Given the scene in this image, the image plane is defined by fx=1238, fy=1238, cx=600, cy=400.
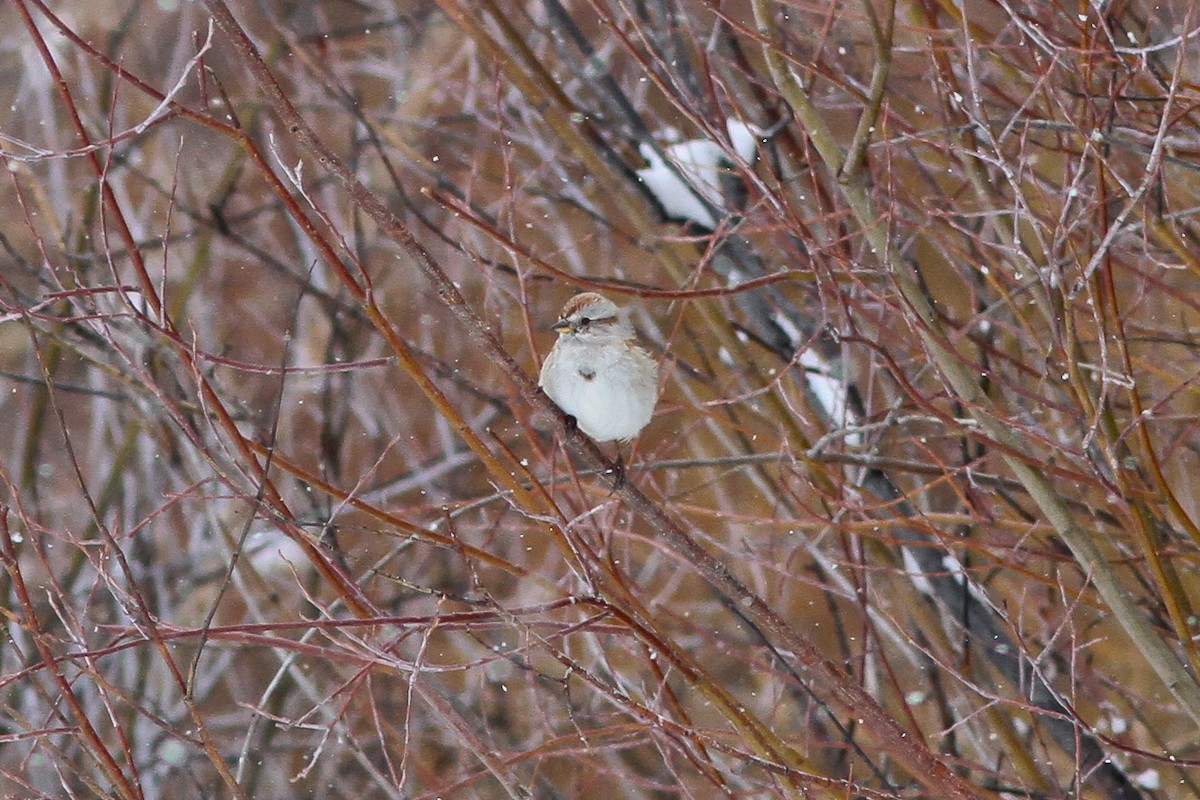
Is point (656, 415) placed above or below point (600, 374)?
above

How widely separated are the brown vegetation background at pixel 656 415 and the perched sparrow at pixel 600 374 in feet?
0.62

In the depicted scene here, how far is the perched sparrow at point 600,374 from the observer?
14.6 ft

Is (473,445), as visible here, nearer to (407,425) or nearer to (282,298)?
(407,425)

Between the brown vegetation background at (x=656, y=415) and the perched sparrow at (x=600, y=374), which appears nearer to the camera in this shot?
the brown vegetation background at (x=656, y=415)

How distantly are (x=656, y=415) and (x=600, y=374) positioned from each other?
0.87 metres

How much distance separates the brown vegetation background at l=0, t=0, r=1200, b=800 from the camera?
272cm

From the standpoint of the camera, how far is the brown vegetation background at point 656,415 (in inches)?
107

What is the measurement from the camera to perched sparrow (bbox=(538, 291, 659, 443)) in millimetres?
4465

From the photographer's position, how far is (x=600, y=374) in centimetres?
448

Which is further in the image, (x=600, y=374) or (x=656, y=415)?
(x=656, y=415)

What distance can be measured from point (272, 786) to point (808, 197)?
533 cm

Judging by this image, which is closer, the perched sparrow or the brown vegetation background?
the brown vegetation background

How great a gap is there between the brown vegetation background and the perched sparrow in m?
0.19

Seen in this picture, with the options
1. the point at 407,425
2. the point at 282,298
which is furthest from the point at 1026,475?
the point at 282,298
